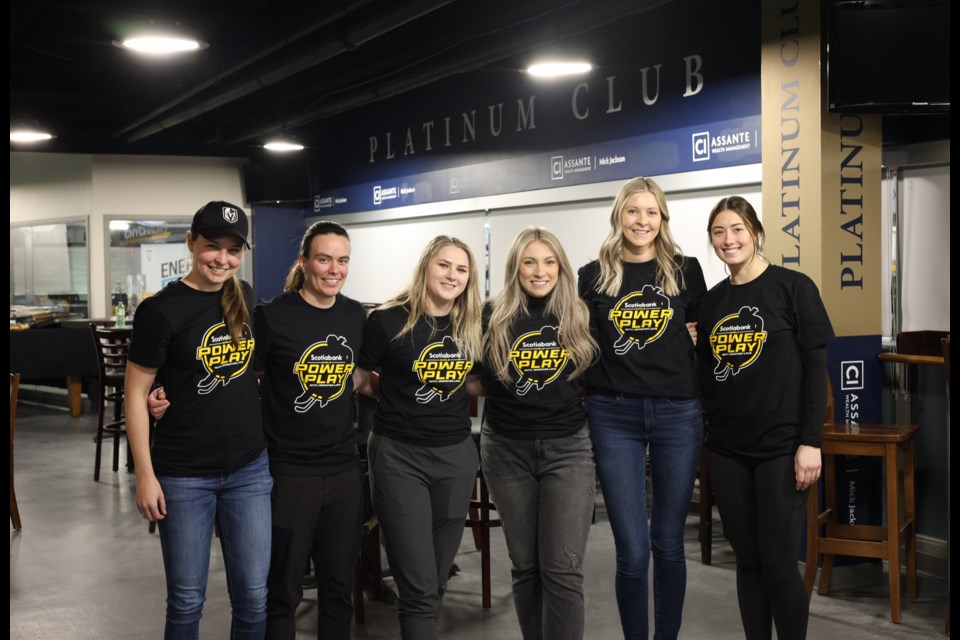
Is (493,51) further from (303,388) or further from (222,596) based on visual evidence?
(303,388)

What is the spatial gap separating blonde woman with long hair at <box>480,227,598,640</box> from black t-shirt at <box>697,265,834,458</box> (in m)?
0.42

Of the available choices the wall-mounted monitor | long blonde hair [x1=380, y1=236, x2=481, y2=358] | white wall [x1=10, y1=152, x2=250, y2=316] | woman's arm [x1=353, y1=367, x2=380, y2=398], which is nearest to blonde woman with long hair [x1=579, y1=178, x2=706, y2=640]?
long blonde hair [x1=380, y1=236, x2=481, y2=358]

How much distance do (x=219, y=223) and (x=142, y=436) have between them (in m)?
0.57

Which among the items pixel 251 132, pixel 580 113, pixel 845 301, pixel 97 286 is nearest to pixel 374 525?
pixel 845 301

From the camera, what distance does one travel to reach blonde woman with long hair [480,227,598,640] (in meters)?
2.98

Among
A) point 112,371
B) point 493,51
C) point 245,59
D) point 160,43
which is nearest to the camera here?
point 160,43

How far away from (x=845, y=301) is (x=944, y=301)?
1.00 m

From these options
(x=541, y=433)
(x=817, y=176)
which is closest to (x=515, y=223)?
(x=817, y=176)

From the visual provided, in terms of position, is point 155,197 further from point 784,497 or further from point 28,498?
point 784,497

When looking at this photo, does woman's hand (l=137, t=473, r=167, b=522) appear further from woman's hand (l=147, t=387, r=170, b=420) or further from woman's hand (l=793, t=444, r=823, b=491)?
woman's hand (l=793, t=444, r=823, b=491)

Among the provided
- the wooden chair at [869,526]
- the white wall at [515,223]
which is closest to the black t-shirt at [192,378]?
the wooden chair at [869,526]

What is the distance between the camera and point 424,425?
2920mm

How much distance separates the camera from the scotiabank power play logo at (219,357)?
2.64 meters

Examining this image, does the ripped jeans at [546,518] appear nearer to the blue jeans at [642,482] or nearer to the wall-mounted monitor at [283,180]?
the blue jeans at [642,482]
